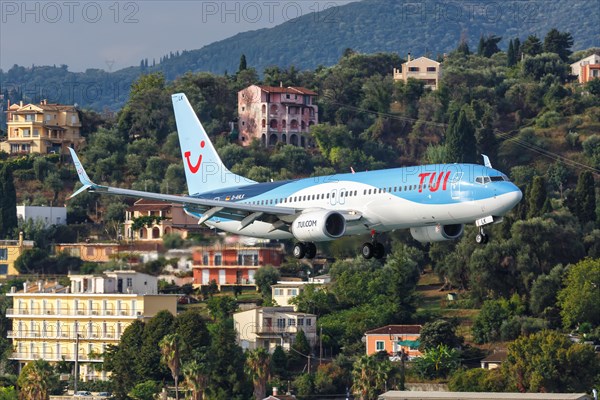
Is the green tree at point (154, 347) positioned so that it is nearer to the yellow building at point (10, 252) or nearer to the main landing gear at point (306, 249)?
the yellow building at point (10, 252)

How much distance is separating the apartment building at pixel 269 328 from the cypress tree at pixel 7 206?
46.7 meters

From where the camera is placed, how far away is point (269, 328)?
5906 inches

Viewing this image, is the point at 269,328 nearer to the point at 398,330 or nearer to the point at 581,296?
the point at 398,330

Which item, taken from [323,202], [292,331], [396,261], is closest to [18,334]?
[292,331]

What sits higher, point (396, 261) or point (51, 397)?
point (396, 261)

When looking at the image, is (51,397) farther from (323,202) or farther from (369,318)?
(323,202)

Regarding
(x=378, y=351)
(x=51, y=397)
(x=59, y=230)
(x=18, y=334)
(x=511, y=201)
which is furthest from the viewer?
(x=59, y=230)

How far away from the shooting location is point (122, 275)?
14762 centimetres

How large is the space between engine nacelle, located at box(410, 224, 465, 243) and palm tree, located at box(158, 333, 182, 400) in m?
62.9

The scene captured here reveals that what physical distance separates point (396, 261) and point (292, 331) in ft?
54.8

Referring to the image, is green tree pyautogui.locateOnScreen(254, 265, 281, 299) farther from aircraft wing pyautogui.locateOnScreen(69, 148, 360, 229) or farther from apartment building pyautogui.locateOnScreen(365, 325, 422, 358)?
aircraft wing pyautogui.locateOnScreen(69, 148, 360, 229)

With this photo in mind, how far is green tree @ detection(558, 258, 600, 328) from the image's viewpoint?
152 metres

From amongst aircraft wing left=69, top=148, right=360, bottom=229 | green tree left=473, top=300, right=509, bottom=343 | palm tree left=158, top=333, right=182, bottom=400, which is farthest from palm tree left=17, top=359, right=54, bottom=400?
aircraft wing left=69, top=148, right=360, bottom=229

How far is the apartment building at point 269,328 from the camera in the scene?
491 ft
